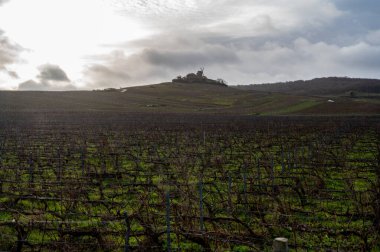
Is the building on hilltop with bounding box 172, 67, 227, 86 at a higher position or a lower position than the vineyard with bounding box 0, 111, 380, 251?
higher

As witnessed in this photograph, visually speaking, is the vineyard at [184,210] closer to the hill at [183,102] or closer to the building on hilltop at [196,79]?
the hill at [183,102]

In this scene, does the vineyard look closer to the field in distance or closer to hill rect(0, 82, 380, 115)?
hill rect(0, 82, 380, 115)

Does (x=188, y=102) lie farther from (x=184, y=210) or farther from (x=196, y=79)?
(x=184, y=210)

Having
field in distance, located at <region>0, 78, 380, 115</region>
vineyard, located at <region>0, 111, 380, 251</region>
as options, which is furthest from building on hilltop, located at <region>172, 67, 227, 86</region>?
vineyard, located at <region>0, 111, 380, 251</region>

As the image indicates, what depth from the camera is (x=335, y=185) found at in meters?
13.8

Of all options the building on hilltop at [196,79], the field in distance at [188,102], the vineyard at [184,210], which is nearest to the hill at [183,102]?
the field in distance at [188,102]

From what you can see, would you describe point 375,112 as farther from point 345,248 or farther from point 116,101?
point 345,248

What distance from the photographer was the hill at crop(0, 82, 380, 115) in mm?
74125

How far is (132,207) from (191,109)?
71.2m

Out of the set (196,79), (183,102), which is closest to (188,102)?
(183,102)

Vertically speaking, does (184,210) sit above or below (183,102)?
below

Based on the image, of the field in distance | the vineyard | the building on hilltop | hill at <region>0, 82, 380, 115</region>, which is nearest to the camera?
the vineyard

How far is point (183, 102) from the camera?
93.8 meters

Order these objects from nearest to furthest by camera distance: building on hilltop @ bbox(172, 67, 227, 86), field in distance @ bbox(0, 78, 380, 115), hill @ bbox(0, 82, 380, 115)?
hill @ bbox(0, 82, 380, 115), field in distance @ bbox(0, 78, 380, 115), building on hilltop @ bbox(172, 67, 227, 86)
